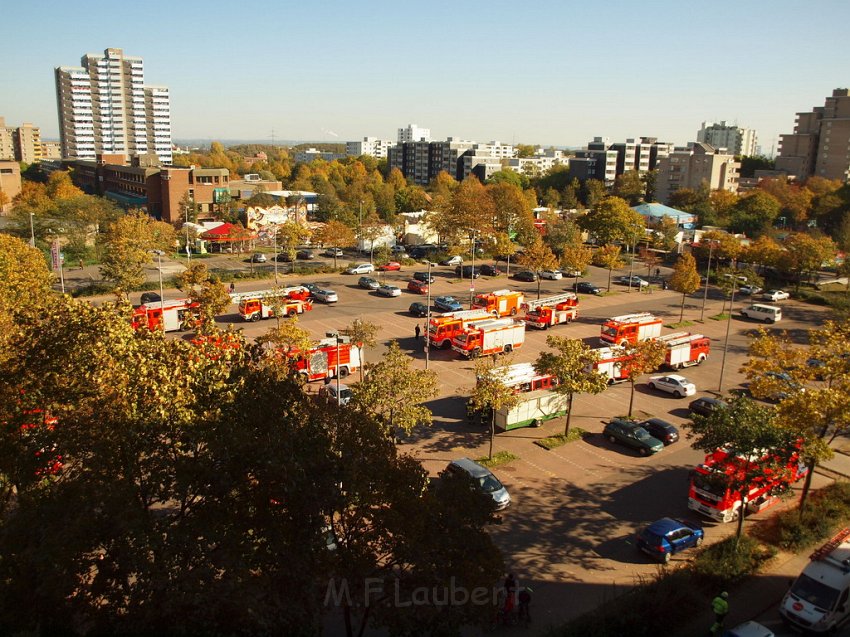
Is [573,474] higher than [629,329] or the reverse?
the reverse

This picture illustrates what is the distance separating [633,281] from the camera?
47844 mm

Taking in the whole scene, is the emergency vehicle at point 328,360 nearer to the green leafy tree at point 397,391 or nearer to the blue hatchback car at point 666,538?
the green leafy tree at point 397,391

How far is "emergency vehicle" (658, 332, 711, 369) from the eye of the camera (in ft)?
91.6

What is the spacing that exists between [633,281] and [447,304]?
1772 centimetres

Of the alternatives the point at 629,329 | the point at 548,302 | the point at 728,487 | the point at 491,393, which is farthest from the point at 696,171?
the point at 728,487

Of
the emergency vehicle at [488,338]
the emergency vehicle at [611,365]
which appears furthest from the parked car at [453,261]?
the emergency vehicle at [611,365]

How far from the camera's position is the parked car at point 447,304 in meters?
37.0

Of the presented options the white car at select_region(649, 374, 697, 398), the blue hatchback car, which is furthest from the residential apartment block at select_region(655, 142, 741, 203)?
the blue hatchback car

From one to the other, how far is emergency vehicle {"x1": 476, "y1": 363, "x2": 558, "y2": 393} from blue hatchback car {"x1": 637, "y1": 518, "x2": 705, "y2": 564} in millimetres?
7548

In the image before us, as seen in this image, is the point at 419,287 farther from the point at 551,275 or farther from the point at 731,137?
the point at 731,137

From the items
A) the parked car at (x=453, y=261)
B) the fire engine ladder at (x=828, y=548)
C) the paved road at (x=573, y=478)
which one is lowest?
the paved road at (x=573, y=478)

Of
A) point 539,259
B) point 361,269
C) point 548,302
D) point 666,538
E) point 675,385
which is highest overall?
point 539,259

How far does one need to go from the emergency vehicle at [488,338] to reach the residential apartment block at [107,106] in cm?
10679

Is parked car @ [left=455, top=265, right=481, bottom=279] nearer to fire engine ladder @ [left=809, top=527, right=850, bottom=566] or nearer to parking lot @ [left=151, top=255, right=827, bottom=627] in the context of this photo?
parking lot @ [left=151, top=255, right=827, bottom=627]
